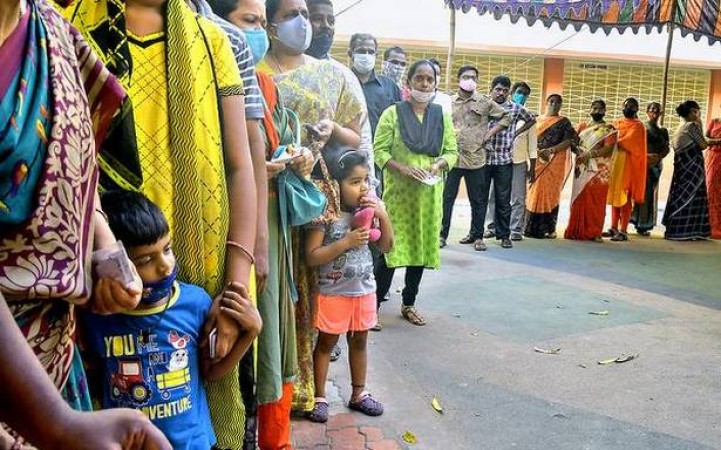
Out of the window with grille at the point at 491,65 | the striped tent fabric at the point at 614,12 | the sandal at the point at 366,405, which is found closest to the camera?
the sandal at the point at 366,405

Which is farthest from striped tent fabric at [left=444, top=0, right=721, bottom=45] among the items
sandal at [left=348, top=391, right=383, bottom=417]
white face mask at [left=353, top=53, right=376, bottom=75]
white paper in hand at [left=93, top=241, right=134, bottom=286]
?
white paper in hand at [left=93, top=241, right=134, bottom=286]

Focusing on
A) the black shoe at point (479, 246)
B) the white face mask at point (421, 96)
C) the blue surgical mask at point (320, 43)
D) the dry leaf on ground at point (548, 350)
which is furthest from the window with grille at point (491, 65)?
the blue surgical mask at point (320, 43)

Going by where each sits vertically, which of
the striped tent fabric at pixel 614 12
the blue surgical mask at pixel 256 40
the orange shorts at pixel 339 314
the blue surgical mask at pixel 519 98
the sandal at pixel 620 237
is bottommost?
the sandal at pixel 620 237

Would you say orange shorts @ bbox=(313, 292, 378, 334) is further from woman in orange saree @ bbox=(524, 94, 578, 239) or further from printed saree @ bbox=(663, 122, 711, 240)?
printed saree @ bbox=(663, 122, 711, 240)

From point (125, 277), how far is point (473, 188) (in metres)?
6.65

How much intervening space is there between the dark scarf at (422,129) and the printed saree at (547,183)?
4.17 meters

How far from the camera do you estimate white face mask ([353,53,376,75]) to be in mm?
4957

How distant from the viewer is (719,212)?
9.13 m

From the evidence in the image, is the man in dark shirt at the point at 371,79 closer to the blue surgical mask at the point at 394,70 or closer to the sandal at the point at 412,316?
the blue surgical mask at the point at 394,70

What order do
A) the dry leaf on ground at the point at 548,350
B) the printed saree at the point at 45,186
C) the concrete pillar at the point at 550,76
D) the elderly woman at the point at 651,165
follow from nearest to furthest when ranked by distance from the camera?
the printed saree at the point at 45,186 → the dry leaf on ground at the point at 548,350 → the elderly woman at the point at 651,165 → the concrete pillar at the point at 550,76

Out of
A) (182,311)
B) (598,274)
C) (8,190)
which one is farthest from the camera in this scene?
(598,274)

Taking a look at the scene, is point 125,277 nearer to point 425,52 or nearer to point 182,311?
point 182,311

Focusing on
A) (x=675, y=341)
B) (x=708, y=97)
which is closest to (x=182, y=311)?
(x=675, y=341)

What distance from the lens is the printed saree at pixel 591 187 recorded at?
8.29 metres
